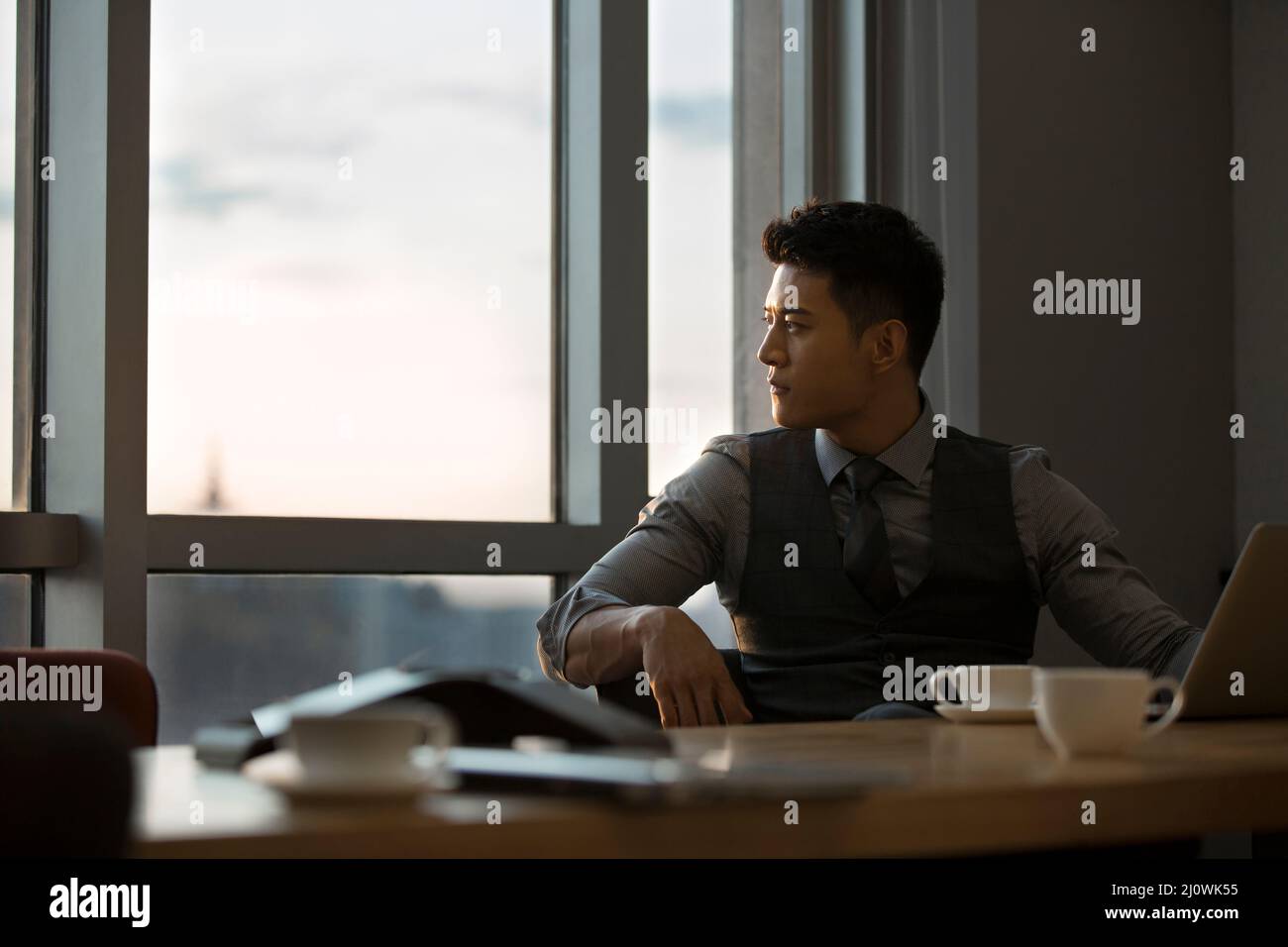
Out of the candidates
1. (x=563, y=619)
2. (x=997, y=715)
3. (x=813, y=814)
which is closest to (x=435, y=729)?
(x=813, y=814)

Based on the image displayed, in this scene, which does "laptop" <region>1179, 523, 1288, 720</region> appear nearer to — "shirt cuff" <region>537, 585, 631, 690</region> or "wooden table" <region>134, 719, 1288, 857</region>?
"wooden table" <region>134, 719, 1288, 857</region>

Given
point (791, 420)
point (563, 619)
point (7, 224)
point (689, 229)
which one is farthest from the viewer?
point (689, 229)

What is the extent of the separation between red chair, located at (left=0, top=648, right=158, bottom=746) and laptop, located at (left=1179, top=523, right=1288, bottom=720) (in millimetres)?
1205

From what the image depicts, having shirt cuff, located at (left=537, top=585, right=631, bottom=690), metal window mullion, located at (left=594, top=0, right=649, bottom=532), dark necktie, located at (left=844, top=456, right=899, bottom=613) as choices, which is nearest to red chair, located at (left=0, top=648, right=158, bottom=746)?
shirt cuff, located at (left=537, top=585, right=631, bottom=690)

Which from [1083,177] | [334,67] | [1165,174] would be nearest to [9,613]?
[334,67]

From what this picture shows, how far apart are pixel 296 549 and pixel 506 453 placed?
630 millimetres

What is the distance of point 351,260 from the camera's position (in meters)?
3.17

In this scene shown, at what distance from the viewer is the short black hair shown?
8.18ft

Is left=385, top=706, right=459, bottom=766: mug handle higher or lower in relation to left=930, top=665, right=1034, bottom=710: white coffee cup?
higher

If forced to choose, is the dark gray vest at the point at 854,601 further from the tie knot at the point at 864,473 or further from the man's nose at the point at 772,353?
the man's nose at the point at 772,353

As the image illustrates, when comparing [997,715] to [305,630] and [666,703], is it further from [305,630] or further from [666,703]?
[305,630]

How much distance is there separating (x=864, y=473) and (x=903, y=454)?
0.34 feet

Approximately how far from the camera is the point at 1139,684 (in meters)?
1.01
